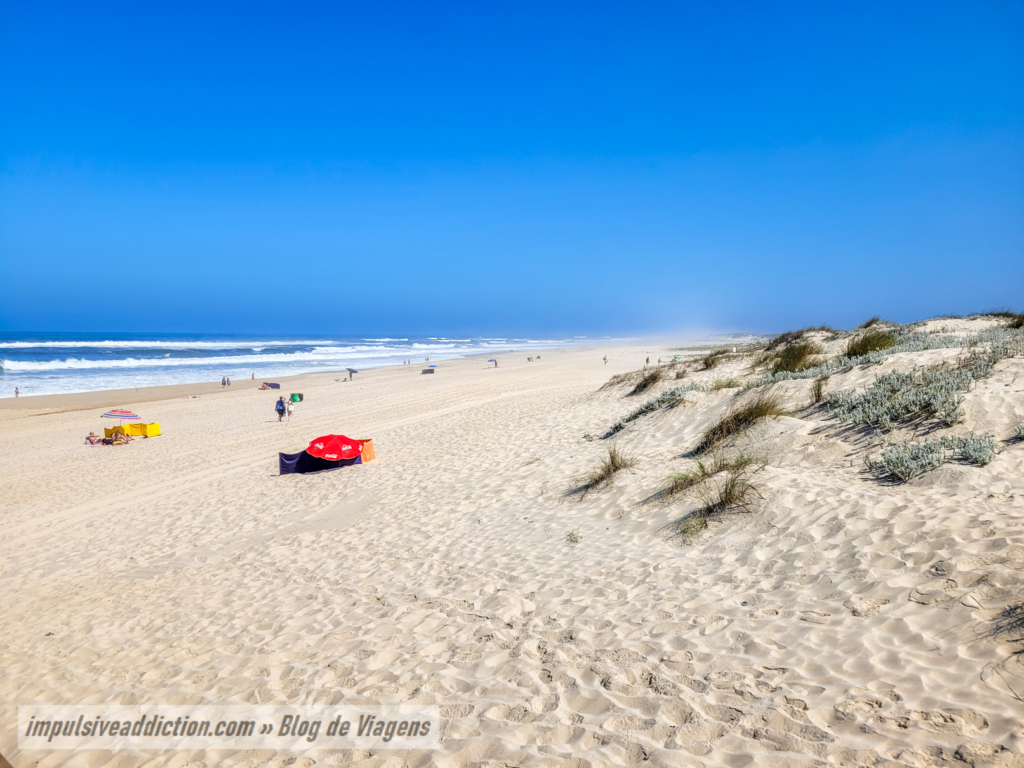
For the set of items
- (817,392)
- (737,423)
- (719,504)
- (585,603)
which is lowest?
(585,603)

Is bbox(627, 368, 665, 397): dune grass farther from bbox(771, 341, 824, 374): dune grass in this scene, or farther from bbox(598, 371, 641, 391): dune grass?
bbox(771, 341, 824, 374): dune grass

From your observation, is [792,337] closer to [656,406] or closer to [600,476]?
[656,406]

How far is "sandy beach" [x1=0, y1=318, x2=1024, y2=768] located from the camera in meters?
2.73

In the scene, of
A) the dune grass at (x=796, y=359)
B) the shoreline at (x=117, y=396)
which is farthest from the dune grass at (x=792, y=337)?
the shoreline at (x=117, y=396)

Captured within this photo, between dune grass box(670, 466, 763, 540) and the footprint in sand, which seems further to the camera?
dune grass box(670, 466, 763, 540)

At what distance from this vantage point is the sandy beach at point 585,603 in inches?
108

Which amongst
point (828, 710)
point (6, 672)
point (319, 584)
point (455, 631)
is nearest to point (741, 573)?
point (828, 710)

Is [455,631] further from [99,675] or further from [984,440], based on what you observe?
[984,440]

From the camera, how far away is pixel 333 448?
34.8ft

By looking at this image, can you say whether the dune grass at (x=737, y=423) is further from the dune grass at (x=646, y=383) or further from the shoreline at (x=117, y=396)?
the shoreline at (x=117, y=396)

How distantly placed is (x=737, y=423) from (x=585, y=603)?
175 inches

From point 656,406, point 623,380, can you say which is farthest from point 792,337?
point 656,406

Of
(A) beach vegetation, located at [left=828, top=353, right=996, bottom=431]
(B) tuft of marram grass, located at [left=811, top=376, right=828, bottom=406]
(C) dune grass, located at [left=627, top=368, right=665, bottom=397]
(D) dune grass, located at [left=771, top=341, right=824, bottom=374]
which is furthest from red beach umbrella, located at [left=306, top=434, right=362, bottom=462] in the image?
(D) dune grass, located at [left=771, top=341, right=824, bottom=374]

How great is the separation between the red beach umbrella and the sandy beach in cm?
129
